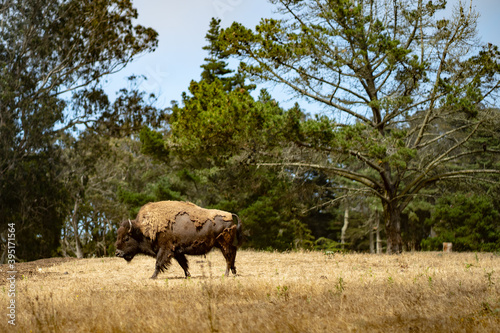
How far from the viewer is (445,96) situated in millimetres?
17391

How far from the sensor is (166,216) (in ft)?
35.1

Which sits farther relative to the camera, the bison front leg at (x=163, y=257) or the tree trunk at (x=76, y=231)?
the tree trunk at (x=76, y=231)

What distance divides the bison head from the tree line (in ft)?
21.0

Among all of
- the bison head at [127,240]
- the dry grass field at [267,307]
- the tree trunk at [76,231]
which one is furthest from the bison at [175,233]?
the tree trunk at [76,231]

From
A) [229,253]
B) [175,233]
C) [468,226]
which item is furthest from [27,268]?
[468,226]

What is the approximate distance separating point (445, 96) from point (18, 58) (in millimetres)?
20161

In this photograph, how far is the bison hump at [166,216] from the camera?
10.6 m

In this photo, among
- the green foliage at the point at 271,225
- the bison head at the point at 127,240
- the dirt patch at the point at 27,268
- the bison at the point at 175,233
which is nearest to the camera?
the bison at the point at 175,233

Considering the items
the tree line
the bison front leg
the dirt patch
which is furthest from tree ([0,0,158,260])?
the bison front leg

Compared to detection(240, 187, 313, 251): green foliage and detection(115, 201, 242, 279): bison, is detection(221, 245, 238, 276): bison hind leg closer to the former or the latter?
detection(115, 201, 242, 279): bison

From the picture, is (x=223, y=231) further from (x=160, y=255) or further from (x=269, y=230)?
(x=269, y=230)

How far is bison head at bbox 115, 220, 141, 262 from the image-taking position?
35.3 ft

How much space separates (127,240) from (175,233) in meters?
1.08

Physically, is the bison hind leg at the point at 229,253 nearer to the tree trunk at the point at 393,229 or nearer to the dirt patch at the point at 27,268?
the dirt patch at the point at 27,268
